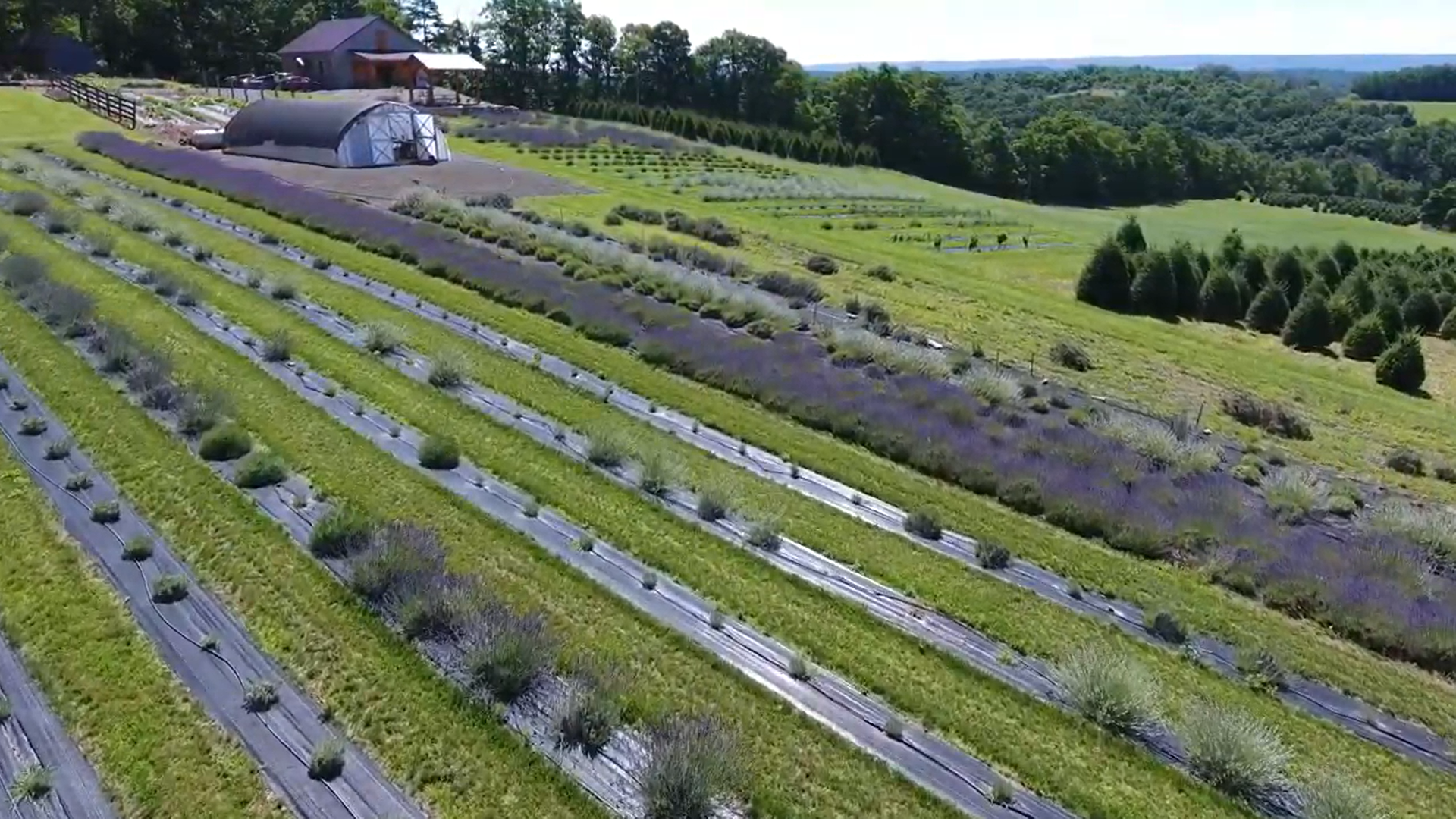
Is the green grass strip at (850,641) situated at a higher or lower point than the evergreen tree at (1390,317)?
lower

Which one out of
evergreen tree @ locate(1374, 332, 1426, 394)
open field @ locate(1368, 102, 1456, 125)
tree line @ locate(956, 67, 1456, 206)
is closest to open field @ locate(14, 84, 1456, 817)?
evergreen tree @ locate(1374, 332, 1426, 394)

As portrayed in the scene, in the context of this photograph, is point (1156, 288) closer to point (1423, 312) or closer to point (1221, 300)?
point (1221, 300)

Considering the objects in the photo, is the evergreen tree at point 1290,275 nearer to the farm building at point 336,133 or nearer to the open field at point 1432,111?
the farm building at point 336,133

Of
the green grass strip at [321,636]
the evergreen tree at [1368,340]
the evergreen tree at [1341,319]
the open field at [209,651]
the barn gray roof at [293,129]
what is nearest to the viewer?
the open field at [209,651]

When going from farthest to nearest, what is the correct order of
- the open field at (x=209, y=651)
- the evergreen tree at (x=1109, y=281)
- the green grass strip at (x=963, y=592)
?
the evergreen tree at (x=1109, y=281) → the green grass strip at (x=963, y=592) → the open field at (x=209, y=651)

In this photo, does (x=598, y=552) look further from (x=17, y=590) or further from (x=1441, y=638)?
(x=1441, y=638)

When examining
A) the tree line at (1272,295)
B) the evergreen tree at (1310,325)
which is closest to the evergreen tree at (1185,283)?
the tree line at (1272,295)
